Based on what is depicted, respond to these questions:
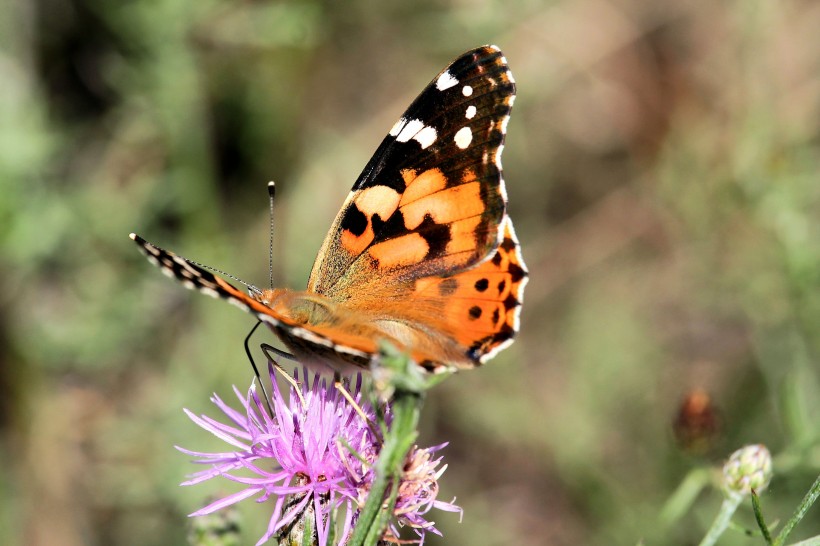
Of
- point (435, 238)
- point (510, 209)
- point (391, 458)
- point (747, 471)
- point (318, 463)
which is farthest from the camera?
point (510, 209)

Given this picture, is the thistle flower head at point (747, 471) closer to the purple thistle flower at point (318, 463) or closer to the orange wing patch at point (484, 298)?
the orange wing patch at point (484, 298)

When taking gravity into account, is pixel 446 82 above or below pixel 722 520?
above

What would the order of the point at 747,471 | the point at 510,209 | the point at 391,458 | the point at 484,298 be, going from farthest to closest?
the point at 510,209
the point at 484,298
the point at 747,471
the point at 391,458

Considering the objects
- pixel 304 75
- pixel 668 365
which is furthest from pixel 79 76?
pixel 668 365

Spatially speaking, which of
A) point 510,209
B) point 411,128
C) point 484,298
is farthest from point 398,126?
point 510,209

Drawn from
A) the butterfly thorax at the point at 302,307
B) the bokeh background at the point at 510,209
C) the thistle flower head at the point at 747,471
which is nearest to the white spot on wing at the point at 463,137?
the butterfly thorax at the point at 302,307

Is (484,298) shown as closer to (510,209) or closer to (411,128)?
(411,128)
